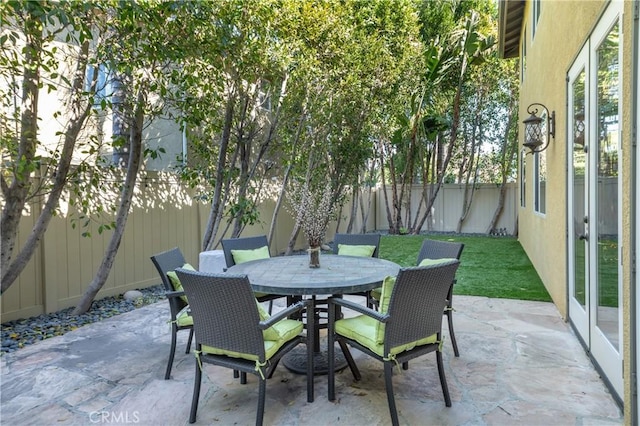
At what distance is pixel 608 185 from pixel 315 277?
2149 mm

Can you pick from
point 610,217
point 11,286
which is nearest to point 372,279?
point 610,217

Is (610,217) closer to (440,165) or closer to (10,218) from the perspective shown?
(10,218)

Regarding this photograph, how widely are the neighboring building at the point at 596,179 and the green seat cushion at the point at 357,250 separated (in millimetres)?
1942

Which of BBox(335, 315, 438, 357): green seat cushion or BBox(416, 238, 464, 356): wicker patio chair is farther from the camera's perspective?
BBox(416, 238, 464, 356): wicker patio chair

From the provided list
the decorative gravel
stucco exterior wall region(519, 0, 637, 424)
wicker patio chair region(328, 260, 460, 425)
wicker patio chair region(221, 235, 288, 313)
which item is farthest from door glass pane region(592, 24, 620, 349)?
the decorative gravel

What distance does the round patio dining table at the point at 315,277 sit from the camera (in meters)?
2.72

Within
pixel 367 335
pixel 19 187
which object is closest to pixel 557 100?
pixel 367 335

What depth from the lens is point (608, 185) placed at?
278 centimetres

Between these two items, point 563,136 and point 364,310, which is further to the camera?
point 563,136

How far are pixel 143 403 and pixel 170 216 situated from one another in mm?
4077

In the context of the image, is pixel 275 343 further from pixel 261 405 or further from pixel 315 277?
pixel 315 277

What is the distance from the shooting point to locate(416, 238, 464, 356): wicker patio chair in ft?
11.1

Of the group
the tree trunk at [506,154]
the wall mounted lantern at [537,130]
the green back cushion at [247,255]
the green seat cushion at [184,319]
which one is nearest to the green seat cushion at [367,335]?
the green seat cushion at [184,319]

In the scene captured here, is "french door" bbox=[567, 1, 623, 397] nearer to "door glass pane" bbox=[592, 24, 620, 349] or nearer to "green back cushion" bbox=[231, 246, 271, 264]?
"door glass pane" bbox=[592, 24, 620, 349]
